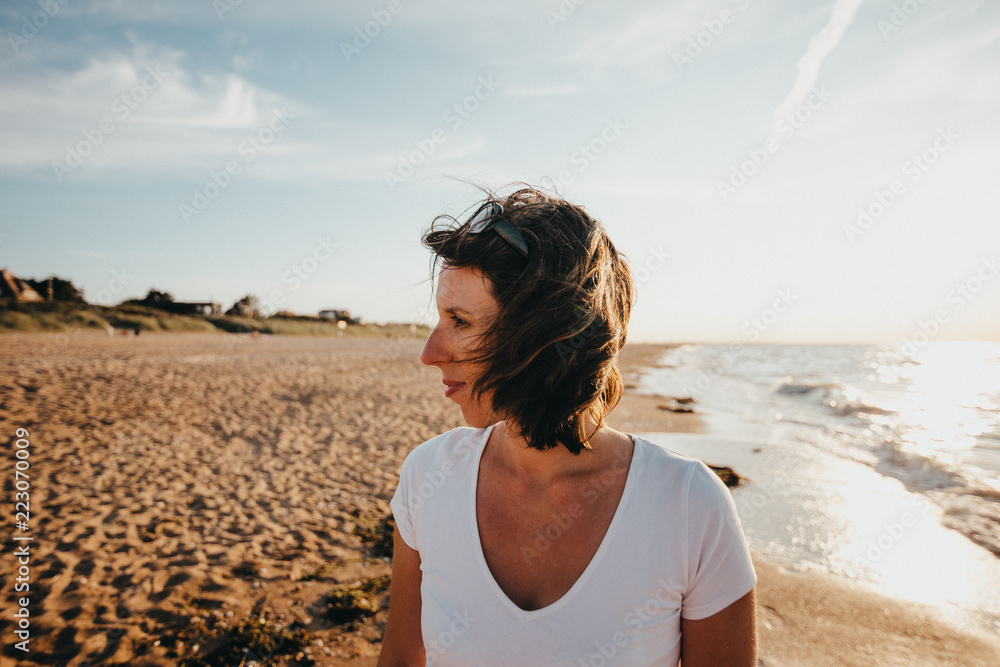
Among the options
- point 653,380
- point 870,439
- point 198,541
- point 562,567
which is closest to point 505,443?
point 562,567

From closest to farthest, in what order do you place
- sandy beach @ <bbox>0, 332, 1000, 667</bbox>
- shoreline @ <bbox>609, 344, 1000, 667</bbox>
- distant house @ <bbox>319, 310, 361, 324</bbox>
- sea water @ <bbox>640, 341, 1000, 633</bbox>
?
sandy beach @ <bbox>0, 332, 1000, 667</bbox> → shoreline @ <bbox>609, 344, 1000, 667</bbox> → sea water @ <bbox>640, 341, 1000, 633</bbox> → distant house @ <bbox>319, 310, 361, 324</bbox>

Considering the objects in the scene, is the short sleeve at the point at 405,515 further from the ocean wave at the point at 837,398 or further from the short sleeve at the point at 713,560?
the ocean wave at the point at 837,398

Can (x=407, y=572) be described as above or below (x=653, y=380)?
above

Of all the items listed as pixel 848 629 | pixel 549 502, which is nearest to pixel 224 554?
pixel 549 502

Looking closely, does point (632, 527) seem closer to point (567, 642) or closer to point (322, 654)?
point (567, 642)

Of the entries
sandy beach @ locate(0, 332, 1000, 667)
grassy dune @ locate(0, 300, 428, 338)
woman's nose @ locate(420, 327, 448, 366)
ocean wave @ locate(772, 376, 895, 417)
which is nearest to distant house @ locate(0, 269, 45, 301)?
grassy dune @ locate(0, 300, 428, 338)

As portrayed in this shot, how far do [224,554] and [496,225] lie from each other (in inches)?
202

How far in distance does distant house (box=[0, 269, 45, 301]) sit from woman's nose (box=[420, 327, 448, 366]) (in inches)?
2309

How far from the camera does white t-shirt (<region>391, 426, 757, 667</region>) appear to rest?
1284 millimetres

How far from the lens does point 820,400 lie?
61.5 ft

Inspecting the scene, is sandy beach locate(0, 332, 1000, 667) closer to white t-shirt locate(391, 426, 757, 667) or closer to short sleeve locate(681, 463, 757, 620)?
white t-shirt locate(391, 426, 757, 667)

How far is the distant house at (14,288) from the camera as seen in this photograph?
143 feet

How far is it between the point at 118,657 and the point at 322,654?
1.41 m

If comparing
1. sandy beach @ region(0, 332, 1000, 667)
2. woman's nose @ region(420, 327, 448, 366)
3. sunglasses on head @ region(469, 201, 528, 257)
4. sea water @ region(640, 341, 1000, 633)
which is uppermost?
sunglasses on head @ region(469, 201, 528, 257)
